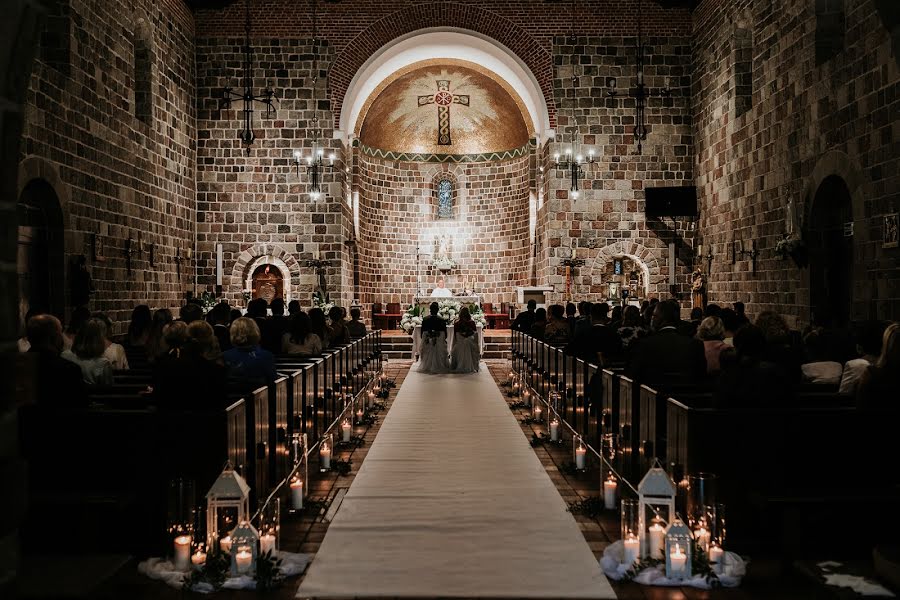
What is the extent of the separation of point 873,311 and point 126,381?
920 centimetres

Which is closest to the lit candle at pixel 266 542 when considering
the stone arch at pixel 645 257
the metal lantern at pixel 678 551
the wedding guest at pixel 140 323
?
the metal lantern at pixel 678 551

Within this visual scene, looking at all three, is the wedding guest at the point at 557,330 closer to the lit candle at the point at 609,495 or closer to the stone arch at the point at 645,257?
the lit candle at the point at 609,495

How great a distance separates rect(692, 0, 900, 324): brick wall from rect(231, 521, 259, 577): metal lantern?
6.34 meters

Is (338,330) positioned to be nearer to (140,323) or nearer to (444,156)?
(140,323)

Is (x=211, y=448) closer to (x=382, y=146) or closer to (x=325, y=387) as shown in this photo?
(x=325, y=387)

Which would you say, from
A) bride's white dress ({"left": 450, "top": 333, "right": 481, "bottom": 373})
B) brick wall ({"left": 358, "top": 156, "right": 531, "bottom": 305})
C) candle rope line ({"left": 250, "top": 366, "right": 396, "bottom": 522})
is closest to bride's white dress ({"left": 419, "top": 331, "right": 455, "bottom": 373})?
bride's white dress ({"left": 450, "top": 333, "right": 481, "bottom": 373})

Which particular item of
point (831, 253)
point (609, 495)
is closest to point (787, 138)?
point (831, 253)

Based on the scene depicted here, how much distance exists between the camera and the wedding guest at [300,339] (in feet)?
29.3

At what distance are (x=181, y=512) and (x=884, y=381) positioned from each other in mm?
4226

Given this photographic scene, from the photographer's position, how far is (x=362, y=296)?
2283 centimetres

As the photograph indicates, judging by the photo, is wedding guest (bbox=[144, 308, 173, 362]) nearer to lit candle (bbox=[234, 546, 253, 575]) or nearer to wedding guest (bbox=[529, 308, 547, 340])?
lit candle (bbox=[234, 546, 253, 575])

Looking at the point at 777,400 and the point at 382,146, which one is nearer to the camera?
the point at 777,400

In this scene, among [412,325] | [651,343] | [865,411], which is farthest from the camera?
[412,325]

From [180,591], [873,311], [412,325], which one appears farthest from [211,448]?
[412,325]
